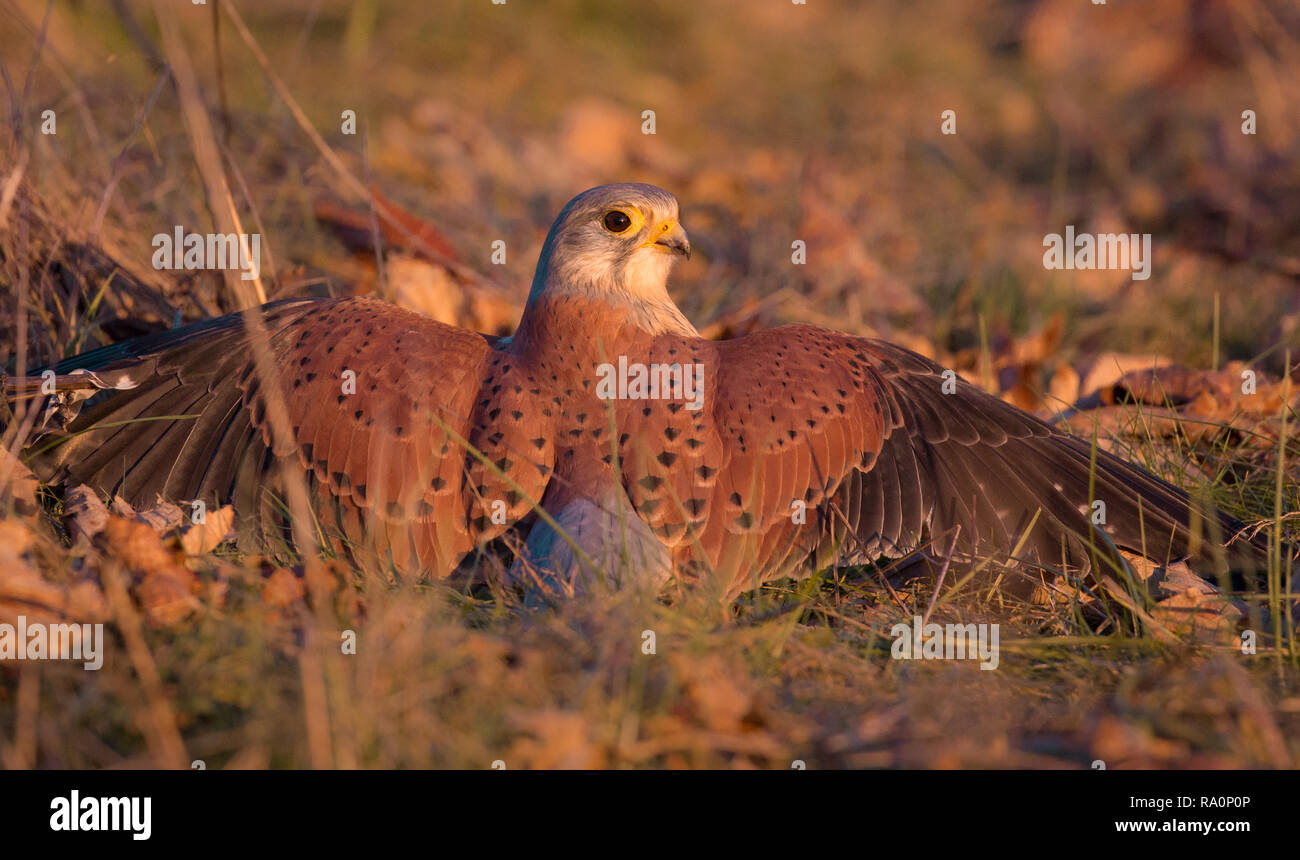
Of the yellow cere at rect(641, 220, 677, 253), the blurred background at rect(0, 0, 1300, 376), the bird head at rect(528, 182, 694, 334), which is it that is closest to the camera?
the bird head at rect(528, 182, 694, 334)

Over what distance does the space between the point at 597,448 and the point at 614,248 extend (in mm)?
897

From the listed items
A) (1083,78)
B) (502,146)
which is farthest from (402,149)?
(1083,78)

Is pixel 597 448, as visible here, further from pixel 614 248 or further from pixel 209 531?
pixel 209 531

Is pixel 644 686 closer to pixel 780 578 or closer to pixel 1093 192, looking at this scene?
pixel 780 578

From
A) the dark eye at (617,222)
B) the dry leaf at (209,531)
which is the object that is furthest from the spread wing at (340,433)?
the dark eye at (617,222)

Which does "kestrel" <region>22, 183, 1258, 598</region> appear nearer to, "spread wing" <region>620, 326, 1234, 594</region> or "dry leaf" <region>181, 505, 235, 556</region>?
"spread wing" <region>620, 326, 1234, 594</region>

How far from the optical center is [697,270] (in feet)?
24.5

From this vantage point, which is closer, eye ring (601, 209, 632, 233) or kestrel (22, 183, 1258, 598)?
kestrel (22, 183, 1258, 598)

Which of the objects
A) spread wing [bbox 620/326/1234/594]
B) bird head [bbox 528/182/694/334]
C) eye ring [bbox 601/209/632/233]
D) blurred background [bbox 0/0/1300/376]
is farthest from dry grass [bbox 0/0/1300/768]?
eye ring [bbox 601/209/632/233]

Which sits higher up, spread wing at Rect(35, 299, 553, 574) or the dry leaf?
spread wing at Rect(35, 299, 553, 574)

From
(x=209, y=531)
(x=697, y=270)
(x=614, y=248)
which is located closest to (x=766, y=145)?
(x=697, y=270)

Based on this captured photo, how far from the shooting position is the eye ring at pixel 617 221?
425 centimetres

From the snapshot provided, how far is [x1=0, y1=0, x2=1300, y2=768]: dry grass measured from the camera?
2.67m

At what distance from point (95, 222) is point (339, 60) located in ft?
17.9
